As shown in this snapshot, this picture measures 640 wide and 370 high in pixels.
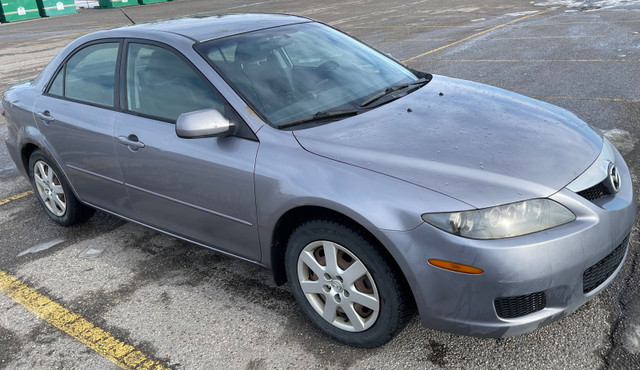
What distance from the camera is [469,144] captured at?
2762 mm

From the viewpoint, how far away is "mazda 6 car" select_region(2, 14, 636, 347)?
7.89ft

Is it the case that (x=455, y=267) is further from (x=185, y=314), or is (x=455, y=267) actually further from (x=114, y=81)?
(x=114, y=81)

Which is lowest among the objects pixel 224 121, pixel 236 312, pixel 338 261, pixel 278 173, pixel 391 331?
pixel 236 312

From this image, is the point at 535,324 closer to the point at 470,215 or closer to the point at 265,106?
the point at 470,215

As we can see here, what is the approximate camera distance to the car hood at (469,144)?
2480 mm

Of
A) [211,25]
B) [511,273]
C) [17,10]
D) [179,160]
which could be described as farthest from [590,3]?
[17,10]

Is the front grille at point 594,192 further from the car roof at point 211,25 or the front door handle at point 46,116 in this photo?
the front door handle at point 46,116

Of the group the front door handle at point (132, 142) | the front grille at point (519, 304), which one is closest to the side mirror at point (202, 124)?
the front door handle at point (132, 142)

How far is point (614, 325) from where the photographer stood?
2.85 metres

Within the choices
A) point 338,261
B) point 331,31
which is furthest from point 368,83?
point 338,261

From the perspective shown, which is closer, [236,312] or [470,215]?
[470,215]

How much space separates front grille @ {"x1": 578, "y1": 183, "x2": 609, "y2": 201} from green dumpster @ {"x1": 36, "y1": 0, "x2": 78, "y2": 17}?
3223 centimetres

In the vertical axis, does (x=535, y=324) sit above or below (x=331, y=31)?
below

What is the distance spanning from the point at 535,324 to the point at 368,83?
1.78 metres
